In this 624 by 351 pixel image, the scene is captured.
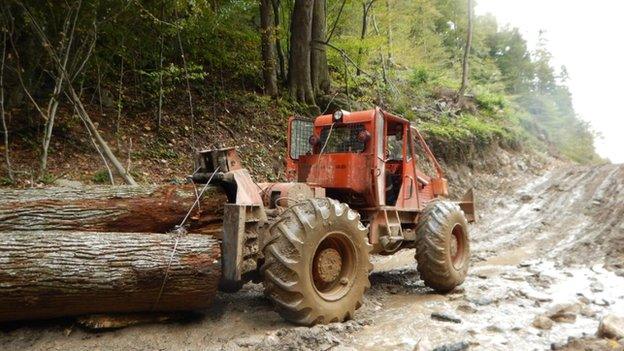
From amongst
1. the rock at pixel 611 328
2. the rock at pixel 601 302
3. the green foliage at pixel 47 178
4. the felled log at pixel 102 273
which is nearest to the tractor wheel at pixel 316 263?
the felled log at pixel 102 273

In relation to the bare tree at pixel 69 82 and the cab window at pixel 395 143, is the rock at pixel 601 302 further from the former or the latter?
the bare tree at pixel 69 82

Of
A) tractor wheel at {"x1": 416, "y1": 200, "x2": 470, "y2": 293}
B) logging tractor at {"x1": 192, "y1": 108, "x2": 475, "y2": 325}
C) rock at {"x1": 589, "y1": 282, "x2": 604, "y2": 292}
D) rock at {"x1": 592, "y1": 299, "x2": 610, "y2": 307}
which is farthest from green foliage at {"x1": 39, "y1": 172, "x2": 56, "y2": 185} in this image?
rock at {"x1": 589, "y1": 282, "x2": 604, "y2": 292}

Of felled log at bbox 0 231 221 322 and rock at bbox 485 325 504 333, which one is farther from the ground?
felled log at bbox 0 231 221 322

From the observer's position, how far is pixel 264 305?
4730 mm

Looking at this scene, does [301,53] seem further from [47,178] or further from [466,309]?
[466,309]

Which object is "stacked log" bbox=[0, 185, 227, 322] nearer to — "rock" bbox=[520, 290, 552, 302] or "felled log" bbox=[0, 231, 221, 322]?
"felled log" bbox=[0, 231, 221, 322]

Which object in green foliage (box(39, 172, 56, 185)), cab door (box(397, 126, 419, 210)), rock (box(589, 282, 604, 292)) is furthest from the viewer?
green foliage (box(39, 172, 56, 185))

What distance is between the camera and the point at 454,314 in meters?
4.64

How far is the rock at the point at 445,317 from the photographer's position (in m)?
4.45

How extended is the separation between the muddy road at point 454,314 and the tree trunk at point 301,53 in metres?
5.60

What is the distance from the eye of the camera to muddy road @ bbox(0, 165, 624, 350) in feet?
11.9

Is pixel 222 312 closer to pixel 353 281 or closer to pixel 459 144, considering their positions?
pixel 353 281

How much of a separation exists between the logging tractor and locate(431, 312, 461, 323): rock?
774 millimetres

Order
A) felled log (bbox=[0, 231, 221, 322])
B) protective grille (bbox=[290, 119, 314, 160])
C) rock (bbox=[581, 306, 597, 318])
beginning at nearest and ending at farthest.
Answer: felled log (bbox=[0, 231, 221, 322]), rock (bbox=[581, 306, 597, 318]), protective grille (bbox=[290, 119, 314, 160])
